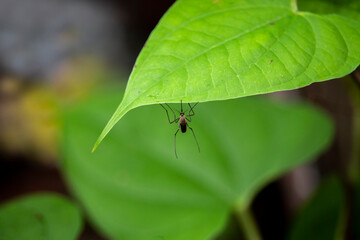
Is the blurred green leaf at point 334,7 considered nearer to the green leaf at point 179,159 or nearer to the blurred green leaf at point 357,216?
the green leaf at point 179,159

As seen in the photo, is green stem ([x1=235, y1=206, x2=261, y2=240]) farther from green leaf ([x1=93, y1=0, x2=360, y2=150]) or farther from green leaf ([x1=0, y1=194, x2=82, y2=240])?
green leaf ([x1=93, y1=0, x2=360, y2=150])

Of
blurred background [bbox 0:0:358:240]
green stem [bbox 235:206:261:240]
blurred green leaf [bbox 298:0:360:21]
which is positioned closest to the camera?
blurred green leaf [bbox 298:0:360:21]

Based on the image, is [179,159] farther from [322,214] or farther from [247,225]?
[322,214]

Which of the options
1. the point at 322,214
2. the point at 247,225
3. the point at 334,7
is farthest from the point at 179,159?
the point at 334,7

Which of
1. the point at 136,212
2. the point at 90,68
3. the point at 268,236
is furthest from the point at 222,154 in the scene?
the point at 90,68

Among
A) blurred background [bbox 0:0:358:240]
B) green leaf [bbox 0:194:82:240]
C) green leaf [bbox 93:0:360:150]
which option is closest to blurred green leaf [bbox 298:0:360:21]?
green leaf [bbox 93:0:360:150]
